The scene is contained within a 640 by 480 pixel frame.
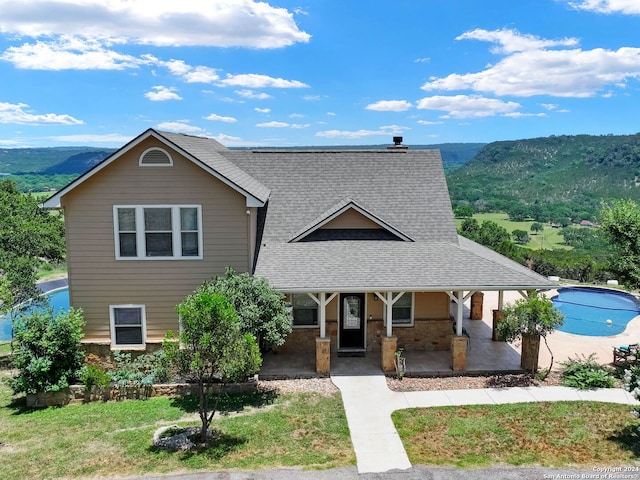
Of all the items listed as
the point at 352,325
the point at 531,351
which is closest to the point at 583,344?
the point at 531,351

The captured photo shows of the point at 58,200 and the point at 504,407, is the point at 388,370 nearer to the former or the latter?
the point at 504,407

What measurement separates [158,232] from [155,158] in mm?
2253

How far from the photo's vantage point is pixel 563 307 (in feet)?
83.8

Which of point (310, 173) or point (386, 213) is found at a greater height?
point (310, 173)

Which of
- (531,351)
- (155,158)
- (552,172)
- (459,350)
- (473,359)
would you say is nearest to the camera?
(531,351)

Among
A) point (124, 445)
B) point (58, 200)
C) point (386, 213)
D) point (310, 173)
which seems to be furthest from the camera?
point (310, 173)

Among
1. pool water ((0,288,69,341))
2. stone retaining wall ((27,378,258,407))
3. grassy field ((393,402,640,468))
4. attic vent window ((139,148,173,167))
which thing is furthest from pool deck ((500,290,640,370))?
pool water ((0,288,69,341))

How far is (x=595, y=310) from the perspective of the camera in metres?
24.7

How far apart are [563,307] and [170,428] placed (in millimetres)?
21282

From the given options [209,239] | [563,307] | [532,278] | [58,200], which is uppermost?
[58,200]

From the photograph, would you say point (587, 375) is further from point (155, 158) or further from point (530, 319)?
point (155, 158)

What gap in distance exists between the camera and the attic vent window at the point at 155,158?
14.9m

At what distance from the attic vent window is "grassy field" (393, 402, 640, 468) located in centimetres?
977

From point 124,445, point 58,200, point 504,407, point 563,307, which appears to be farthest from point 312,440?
point 563,307
